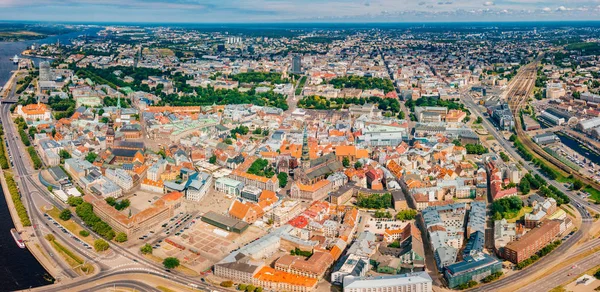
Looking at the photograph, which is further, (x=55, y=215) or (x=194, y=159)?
(x=194, y=159)

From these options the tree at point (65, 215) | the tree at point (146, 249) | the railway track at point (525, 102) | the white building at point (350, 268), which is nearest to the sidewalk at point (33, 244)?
the tree at point (65, 215)

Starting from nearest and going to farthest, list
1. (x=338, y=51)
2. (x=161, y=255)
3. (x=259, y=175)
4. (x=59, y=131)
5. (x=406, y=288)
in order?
1. (x=406, y=288)
2. (x=161, y=255)
3. (x=259, y=175)
4. (x=59, y=131)
5. (x=338, y=51)

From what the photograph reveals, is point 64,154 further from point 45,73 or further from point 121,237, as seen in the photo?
point 45,73

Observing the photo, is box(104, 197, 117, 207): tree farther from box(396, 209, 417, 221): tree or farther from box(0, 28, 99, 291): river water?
box(396, 209, 417, 221): tree

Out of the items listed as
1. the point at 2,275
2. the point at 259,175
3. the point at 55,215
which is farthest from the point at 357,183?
the point at 2,275

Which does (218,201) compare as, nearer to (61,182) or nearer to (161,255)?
(161,255)

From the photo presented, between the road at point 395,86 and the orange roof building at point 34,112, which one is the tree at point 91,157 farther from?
the road at point 395,86

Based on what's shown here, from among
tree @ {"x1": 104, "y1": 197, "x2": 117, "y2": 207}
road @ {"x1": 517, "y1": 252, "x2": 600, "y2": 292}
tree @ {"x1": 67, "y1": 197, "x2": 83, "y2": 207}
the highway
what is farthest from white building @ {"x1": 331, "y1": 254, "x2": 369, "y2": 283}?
tree @ {"x1": 67, "y1": 197, "x2": 83, "y2": 207}

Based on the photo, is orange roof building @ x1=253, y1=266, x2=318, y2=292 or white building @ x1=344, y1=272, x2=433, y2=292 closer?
white building @ x1=344, y1=272, x2=433, y2=292

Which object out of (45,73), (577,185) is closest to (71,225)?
(577,185)
